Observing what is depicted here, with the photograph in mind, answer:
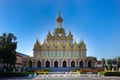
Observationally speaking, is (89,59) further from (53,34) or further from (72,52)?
(53,34)

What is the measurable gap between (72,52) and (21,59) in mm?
25368

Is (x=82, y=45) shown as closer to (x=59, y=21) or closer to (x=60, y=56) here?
(x=60, y=56)

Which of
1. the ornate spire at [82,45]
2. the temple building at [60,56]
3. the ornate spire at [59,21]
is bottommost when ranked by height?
the temple building at [60,56]

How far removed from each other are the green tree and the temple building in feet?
74.6

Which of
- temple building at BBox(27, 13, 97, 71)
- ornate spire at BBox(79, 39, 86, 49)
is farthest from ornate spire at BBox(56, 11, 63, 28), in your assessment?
ornate spire at BBox(79, 39, 86, 49)

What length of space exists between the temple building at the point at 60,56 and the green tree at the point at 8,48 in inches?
895

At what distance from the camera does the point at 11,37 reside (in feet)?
186

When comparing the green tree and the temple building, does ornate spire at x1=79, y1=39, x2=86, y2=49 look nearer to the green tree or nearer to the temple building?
the temple building

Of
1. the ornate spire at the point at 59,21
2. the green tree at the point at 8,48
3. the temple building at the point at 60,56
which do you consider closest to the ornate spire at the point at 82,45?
the temple building at the point at 60,56

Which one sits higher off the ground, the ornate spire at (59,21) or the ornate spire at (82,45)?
the ornate spire at (59,21)

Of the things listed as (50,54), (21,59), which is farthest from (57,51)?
(21,59)

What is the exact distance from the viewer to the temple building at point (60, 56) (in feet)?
256

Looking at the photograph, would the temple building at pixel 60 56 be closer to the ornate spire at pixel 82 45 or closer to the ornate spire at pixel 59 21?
the ornate spire at pixel 82 45

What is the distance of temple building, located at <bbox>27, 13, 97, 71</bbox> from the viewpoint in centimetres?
7800
